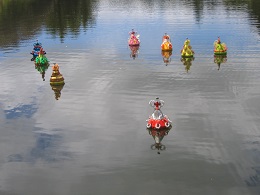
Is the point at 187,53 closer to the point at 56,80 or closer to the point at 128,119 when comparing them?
the point at 56,80

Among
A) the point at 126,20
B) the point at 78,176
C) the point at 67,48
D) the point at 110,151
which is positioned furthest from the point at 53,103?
the point at 126,20

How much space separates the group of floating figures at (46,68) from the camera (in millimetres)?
31569

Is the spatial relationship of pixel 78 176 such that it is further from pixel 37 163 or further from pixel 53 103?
pixel 53 103

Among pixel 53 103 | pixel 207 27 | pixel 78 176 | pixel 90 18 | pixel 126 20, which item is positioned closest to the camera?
pixel 78 176

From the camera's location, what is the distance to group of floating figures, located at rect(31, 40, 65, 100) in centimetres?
3157

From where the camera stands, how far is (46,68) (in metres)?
37.9

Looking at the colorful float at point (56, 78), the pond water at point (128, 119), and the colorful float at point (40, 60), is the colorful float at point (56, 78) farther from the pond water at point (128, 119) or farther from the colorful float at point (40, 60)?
the colorful float at point (40, 60)

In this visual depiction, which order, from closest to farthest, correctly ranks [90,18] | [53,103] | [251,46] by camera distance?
[53,103]
[251,46]
[90,18]

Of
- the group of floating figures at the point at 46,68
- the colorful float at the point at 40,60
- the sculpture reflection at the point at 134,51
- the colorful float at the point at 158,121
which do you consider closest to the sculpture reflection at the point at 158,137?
the colorful float at the point at 158,121

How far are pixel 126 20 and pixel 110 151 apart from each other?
1970 inches

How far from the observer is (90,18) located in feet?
243

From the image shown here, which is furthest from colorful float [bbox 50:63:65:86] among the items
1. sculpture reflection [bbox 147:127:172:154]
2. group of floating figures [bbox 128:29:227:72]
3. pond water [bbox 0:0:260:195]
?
sculpture reflection [bbox 147:127:172:154]

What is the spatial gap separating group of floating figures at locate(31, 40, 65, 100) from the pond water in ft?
1.09

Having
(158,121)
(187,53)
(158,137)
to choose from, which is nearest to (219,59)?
(187,53)
